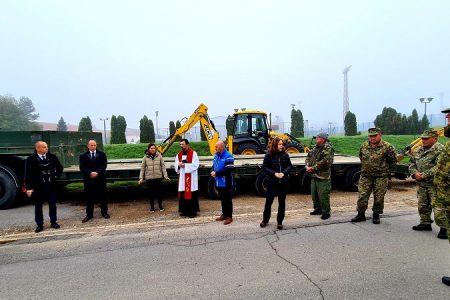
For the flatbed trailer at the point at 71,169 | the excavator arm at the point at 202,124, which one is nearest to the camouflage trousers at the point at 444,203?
the flatbed trailer at the point at 71,169

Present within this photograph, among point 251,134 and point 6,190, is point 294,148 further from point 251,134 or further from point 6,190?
point 6,190

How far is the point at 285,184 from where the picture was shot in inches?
200

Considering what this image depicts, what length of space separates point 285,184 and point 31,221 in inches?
213

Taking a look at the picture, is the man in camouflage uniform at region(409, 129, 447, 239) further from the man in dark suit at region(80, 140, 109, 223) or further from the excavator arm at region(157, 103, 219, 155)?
the excavator arm at region(157, 103, 219, 155)

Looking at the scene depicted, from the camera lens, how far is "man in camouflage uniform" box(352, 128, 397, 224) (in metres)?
5.15

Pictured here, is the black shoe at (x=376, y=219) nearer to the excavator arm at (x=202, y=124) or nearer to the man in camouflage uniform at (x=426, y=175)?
the man in camouflage uniform at (x=426, y=175)

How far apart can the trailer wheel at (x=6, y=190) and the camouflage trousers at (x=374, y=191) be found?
8.03 metres

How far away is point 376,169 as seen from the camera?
5.17 metres

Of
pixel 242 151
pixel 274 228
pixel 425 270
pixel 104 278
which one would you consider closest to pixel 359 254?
pixel 425 270

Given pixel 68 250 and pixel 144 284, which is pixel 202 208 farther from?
pixel 144 284

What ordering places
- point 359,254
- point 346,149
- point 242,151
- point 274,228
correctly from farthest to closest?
point 346,149
point 242,151
point 274,228
point 359,254

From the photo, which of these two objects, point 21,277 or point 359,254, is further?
point 359,254

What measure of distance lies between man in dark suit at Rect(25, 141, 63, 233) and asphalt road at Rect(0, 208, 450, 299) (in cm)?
54

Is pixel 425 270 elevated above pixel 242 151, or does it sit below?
below
